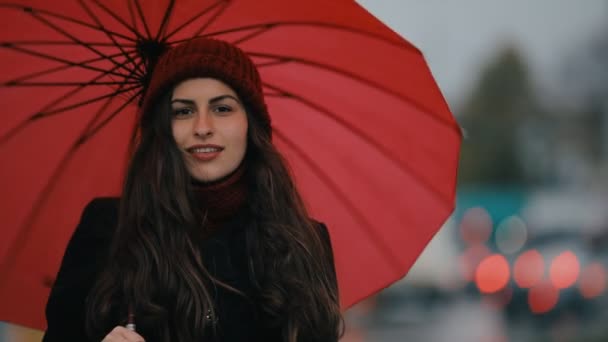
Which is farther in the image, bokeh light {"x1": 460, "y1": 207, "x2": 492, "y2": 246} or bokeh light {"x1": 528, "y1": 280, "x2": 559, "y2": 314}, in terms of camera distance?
bokeh light {"x1": 460, "y1": 207, "x2": 492, "y2": 246}

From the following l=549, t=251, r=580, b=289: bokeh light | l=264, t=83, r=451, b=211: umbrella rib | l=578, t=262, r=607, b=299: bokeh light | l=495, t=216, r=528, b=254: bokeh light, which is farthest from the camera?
l=495, t=216, r=528, b=254: bokeh light

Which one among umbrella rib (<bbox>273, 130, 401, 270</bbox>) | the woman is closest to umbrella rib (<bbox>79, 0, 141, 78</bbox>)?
the woman

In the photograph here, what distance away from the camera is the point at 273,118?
12.8ft

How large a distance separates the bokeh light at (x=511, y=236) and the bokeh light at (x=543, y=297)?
0.83 meters

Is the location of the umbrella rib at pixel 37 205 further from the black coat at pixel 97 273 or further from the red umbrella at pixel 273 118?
the black coat at pixel 97 273

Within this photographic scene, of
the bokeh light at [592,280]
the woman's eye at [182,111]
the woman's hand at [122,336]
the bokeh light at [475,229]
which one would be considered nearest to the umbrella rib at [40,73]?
the woman's eye at [182,111]

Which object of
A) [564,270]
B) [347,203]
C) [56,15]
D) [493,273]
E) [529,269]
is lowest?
[493,273]

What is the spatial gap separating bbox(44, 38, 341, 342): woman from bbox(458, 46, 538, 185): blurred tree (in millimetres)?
47480

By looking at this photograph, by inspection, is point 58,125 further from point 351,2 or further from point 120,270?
point 351,2

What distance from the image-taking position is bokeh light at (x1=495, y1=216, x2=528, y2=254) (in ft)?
50.7

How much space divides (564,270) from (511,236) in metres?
2.29

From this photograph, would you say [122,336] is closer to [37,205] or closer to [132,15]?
[37,205]

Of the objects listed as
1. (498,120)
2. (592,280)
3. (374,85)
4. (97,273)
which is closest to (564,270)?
(592,280)

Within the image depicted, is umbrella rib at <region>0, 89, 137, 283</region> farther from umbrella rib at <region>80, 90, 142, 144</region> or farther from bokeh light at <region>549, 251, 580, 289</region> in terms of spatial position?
bokeh light at <region>549, 251, 580, 289</region>
